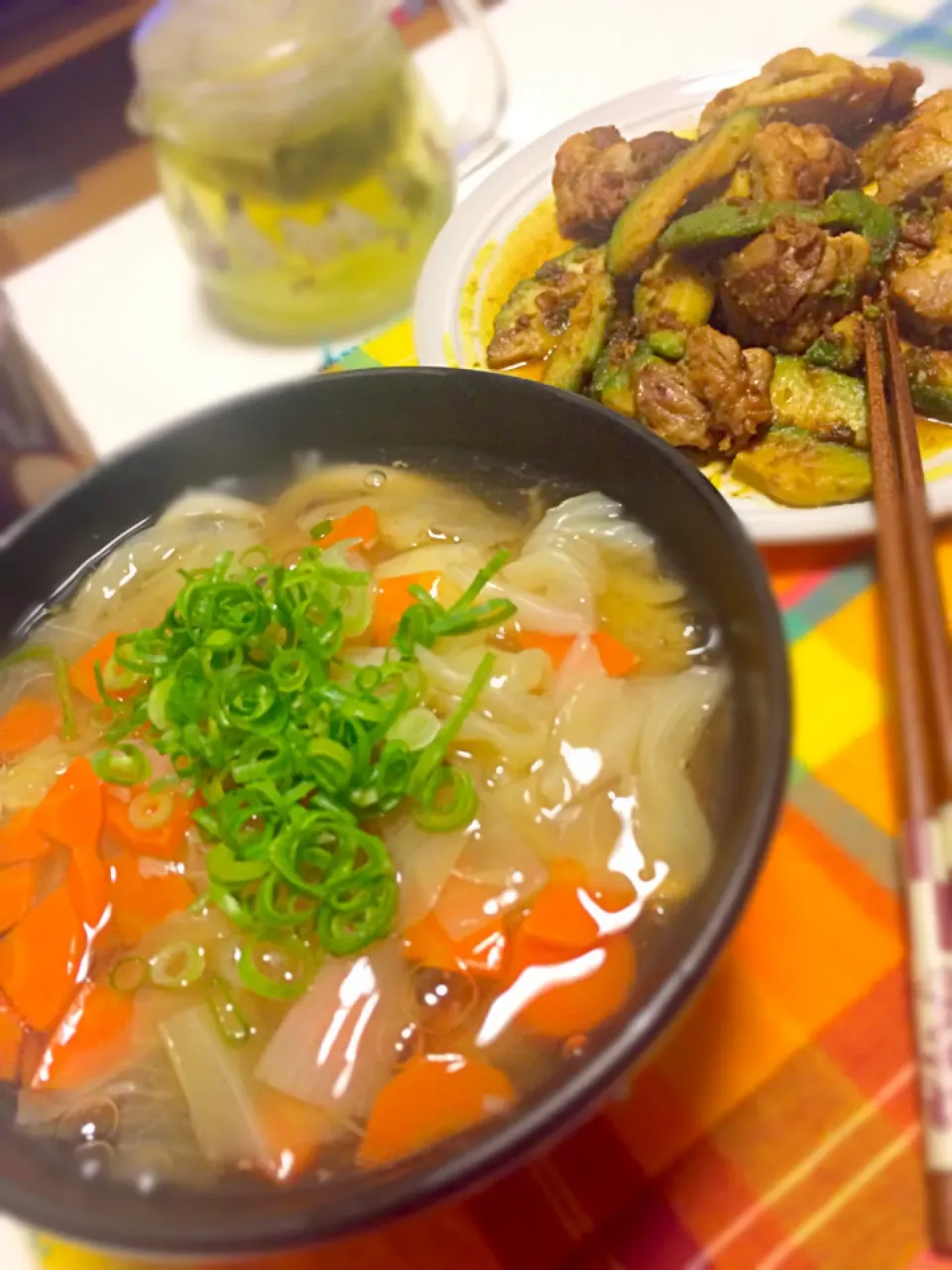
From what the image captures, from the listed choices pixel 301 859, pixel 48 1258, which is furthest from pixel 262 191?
pixel 48 1258

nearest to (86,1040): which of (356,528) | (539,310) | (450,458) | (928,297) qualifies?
(356,528)

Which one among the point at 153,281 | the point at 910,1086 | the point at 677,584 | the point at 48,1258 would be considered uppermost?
the point at 153,281

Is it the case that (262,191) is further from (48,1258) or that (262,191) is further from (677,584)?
(48,1258)

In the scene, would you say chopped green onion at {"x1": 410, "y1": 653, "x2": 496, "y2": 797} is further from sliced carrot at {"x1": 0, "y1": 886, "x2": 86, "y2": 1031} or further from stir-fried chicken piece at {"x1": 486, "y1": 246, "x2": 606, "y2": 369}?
stir-fried chicken piece at {"x1": 486, "y1": 246, "x2": 606, "y2": 369}

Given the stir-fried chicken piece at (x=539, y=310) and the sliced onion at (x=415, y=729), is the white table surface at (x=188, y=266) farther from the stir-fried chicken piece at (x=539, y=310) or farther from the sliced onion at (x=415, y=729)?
the sliced onion at (x=415, y=729)

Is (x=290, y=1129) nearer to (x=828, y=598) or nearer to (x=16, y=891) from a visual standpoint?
(x=16, y=891)

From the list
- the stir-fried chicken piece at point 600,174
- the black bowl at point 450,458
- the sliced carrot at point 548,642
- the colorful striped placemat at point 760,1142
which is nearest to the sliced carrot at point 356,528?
the black bowl at point 450,458

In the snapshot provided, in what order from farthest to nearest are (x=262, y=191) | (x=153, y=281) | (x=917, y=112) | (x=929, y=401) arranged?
(x=153, y=281) → (x=917, y=112) → (x=262, y=191) → (x=929, y=401)
